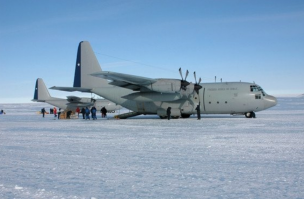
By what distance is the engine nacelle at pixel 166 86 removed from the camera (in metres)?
21.6

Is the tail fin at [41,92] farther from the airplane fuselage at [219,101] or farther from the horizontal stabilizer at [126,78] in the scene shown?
the horizontal stabilizer at [126,78]

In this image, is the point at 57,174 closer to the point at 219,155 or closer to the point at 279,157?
the point at 219,155

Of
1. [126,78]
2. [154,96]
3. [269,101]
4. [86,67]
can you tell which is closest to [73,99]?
[86,67]

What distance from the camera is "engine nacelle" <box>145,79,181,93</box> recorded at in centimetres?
2161

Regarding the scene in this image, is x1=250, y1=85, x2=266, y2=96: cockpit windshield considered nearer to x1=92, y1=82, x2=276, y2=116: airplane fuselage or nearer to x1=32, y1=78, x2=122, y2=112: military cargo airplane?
x1=92, y1=82, x2=276, y2=116: airplane fuselage

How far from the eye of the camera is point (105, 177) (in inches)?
215

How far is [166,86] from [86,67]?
25.2ft

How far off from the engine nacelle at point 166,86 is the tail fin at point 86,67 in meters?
5.80

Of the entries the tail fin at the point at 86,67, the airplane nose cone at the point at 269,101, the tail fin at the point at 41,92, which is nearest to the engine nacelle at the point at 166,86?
the tail fin at the point at 86,67

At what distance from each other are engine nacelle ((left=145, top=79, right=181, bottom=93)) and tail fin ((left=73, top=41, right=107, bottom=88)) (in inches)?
229

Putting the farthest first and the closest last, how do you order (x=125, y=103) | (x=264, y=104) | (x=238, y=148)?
(x=125, y=103) < (x=264, y=104) < (x=238, y=148)

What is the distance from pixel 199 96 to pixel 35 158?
55.4 ft

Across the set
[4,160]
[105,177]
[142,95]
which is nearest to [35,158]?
[4,160]

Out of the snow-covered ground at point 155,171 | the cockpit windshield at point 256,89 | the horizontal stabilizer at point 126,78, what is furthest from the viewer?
the cockpit windshield at point 256,89
